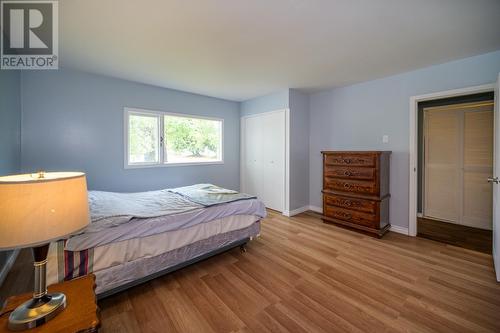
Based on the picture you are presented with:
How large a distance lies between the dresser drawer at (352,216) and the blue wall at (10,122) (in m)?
4.13

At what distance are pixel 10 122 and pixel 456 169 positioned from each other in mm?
6326

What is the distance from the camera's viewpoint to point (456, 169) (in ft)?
11.6

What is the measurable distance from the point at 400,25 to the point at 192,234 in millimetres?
2839

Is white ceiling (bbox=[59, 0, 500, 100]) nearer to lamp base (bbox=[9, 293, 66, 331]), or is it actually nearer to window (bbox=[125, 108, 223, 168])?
window (bbox=[125, 108, 223, 168])

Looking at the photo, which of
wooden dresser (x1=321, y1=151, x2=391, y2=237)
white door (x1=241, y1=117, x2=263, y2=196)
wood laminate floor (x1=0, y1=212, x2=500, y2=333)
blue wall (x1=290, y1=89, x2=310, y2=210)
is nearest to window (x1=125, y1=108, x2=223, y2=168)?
white door (x1=241, y1=117, x2=263, y2=196)

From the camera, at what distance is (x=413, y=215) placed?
3.06 m

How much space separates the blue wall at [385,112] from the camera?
2633 millimetres

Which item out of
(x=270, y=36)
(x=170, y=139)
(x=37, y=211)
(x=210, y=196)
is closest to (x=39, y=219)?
(x=37, y=211)

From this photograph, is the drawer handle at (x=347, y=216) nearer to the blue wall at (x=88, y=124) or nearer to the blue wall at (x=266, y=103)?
the blue wall at (x=266, y=103)

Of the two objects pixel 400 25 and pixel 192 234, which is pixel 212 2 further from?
pixel 192 234

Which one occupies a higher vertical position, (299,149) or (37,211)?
(299,149)

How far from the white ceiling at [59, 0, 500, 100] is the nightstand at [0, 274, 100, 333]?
204 centimetres

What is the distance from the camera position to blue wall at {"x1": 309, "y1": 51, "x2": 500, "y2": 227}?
2.63 meters

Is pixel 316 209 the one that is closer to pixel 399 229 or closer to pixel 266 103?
pixel 399 229
